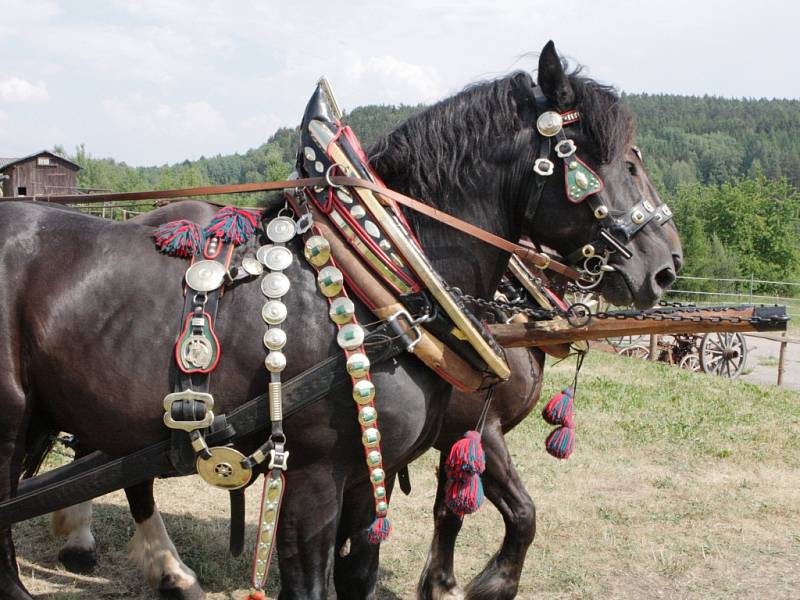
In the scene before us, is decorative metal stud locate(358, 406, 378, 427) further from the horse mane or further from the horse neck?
the horse mane

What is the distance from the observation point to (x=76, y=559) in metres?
4.13

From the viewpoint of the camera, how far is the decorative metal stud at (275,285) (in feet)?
6.96

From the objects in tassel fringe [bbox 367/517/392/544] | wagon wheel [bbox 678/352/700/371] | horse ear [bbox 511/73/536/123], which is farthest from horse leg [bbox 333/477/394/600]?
wagon wheel [bbox 678/352/700/371]

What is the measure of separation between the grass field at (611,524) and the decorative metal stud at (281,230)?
2.46 metres

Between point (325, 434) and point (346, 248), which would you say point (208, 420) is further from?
point (346, 248)

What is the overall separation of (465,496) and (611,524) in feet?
9.03

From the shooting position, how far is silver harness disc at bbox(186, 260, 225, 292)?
6.95 feet

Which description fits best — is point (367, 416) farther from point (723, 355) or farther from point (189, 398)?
point (723, 355)

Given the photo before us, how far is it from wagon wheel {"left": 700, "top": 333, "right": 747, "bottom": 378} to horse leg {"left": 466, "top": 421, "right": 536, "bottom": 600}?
1126 cm

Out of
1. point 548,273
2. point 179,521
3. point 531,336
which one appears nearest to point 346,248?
point 531,336

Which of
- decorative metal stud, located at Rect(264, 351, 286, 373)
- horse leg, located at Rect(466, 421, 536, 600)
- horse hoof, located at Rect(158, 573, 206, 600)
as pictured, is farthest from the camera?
horse hoof, located at Rect(158, 573, 206, 600)

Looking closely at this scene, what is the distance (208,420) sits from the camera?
6.84ft

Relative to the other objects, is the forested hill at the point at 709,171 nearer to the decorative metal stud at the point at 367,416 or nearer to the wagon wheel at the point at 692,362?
the decorative metal stud at the point at 367,416

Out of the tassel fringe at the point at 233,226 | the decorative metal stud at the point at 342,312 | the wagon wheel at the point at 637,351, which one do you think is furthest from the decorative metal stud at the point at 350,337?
the wagon wheel at the point at 637,351
